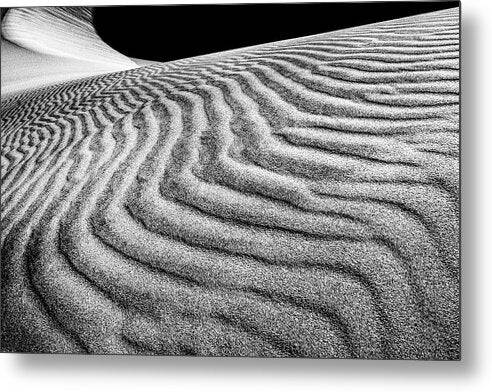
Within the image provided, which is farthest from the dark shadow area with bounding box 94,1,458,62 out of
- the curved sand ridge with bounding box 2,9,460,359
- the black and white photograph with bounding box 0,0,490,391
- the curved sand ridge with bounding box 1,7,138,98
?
the curved sand ridge with bounding box 1,7,138,98

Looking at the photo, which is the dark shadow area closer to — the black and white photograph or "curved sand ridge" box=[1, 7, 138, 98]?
the black and white photograph

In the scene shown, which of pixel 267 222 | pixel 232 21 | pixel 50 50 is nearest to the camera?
pixel 267 222

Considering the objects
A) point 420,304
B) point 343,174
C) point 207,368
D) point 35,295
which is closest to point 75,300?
point 35,295

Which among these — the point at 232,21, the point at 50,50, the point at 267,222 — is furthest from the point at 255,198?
the point at 50,50

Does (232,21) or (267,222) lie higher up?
(232,21)

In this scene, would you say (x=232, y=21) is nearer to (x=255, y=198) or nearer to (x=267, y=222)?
(x=255, y=198)

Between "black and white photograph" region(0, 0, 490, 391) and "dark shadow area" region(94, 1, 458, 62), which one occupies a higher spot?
"dark shadow area" region(94, 1, 458, 62)

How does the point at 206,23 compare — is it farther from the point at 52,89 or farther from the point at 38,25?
the point at 52,89
